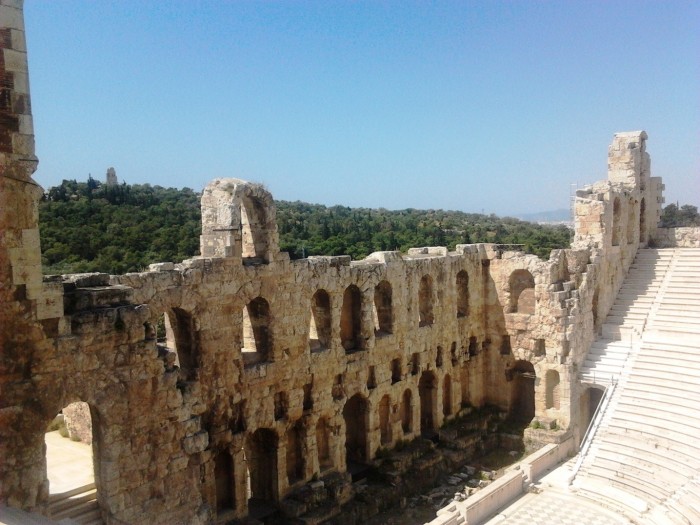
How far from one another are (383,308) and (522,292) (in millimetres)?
6554

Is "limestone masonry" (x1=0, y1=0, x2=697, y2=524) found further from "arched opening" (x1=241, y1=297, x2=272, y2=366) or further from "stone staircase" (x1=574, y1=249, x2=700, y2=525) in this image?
"stone staircase" (x1=574, y1=249, x2=700, y2=525)

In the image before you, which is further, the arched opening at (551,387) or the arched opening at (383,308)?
the arched opening at (551,387)

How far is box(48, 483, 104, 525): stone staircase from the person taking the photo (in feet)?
33.6

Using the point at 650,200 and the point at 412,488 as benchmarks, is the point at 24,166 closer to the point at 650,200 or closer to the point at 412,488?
the point at 412,488

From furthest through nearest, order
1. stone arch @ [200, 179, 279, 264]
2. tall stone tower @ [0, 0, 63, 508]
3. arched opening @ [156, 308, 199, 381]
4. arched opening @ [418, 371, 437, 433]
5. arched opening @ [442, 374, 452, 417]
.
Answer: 1. arched opening @ [442, 374, 452, 417]
2. arched opening @ [418, 371, 437, 433]
3. stone arch @ [200, 179, 279, 264]
4. arched opening @ [156, 308, 199, 381]
5. tall stone tower @ [0, 0, 63, 508]

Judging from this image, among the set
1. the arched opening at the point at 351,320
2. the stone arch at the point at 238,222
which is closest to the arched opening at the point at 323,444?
the arched opening at the point at 351,320

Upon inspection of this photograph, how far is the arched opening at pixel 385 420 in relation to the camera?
1919 cm

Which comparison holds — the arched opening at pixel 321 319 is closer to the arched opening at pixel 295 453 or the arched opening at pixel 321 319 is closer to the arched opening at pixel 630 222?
the arched opening at pixel 295 453

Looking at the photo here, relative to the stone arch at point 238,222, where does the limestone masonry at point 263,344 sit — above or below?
below

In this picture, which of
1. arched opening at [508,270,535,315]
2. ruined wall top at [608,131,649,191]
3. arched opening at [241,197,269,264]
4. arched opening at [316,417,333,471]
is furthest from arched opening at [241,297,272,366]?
ruined wall top at [608,131,649,191]

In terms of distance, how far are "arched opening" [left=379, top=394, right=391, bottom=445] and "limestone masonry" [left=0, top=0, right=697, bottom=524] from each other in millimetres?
68

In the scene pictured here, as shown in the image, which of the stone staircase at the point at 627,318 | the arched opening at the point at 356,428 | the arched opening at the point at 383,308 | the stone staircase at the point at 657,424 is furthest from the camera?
the stone staircase at the point at 627,318

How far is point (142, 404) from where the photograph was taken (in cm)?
1066

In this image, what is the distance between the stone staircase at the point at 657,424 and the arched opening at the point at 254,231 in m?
10.8
